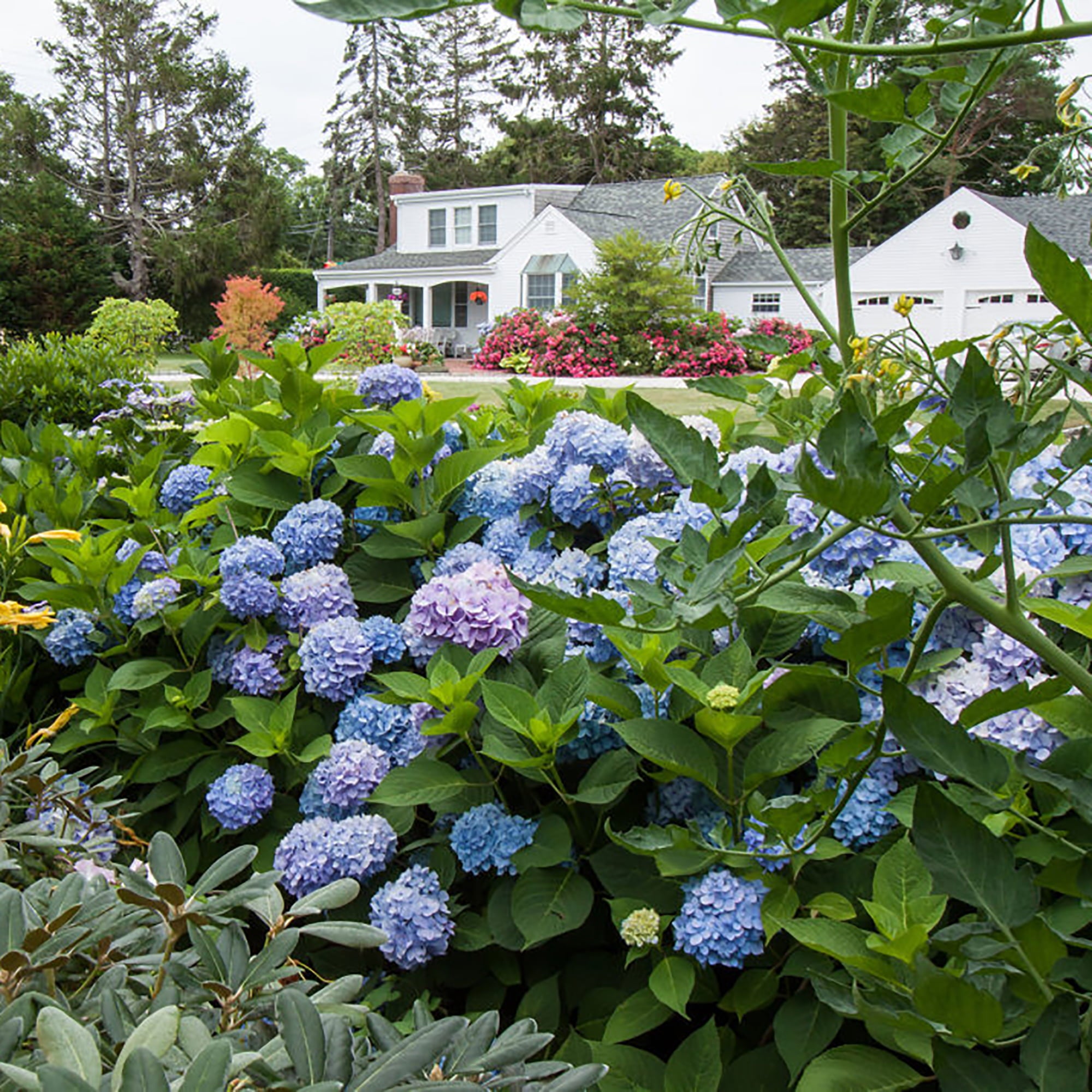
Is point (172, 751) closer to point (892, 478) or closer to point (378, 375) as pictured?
point (378, 375)

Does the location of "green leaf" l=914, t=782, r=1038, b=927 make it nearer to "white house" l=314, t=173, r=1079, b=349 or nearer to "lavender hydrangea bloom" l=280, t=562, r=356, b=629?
"lavender hydrangea bloom" l=280, t=562, r=356, b=629

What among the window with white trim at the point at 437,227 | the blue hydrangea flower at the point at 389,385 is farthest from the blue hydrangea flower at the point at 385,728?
the window with white trim at the point at 437,227

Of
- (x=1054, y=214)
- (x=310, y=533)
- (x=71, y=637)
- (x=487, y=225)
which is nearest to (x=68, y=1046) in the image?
(x=310, y=533)

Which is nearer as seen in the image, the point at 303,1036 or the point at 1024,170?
the point at 303,1036

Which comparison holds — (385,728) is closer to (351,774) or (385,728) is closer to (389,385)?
(351,774)

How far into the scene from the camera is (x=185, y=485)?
2312mm

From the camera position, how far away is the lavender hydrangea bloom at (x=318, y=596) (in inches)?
72.5

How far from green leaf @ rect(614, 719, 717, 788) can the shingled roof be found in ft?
87.6

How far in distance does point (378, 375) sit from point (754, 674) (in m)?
1.25

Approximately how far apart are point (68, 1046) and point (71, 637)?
5.06 feet

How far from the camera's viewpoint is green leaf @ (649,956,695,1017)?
48.3 inches

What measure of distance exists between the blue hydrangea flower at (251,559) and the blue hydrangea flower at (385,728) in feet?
1.25

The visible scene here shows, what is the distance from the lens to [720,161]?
45.5 metres

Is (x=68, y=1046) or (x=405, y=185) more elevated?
(x=405, y=185)
